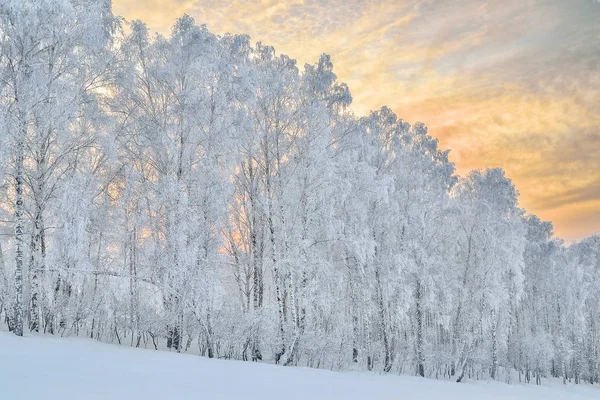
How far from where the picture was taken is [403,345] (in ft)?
75.7

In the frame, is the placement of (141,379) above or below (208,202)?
below

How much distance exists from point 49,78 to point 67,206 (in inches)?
168

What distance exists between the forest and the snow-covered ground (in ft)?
8.86

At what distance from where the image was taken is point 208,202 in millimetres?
14961

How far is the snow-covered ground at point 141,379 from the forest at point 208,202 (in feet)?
8.86

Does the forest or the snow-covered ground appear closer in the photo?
the snow-covered ground

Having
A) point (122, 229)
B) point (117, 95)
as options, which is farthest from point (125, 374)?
point (117, 95)

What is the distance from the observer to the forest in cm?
1295

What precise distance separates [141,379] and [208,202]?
773 centimetres

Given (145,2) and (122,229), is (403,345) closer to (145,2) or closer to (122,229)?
(122,229)

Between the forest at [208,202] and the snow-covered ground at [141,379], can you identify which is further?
the forest at [208,202]

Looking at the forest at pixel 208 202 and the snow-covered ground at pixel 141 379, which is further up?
the forest at pixel 208 202

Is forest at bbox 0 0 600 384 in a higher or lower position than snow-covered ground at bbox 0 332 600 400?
higher

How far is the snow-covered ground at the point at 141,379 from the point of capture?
6656 millimetres
